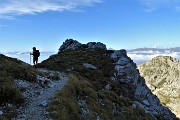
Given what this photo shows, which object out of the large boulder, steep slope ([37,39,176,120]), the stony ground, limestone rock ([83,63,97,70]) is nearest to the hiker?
steep slope ([37,39,176,120])

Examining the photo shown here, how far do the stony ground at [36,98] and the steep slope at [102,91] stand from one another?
776mm

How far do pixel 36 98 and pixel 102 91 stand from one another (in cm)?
1737

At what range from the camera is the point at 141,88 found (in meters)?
67.4

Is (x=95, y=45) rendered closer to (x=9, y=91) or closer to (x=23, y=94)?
(x=23, y=94)

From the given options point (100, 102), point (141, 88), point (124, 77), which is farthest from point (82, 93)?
point (141, 88)

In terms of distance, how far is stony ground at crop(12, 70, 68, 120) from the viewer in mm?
22750

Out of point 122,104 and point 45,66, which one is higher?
point 45,66

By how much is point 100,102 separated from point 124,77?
2805cm

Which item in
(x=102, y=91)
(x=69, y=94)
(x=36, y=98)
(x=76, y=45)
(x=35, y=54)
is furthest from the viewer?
(x=76, y=45)

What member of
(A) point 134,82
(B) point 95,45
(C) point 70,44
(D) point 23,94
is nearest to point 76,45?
(C) point 70,44

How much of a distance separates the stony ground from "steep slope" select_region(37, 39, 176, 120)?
78 cm

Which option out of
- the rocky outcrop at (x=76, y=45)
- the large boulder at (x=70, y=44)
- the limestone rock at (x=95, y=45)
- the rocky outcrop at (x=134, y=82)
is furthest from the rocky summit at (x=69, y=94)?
the large boulder at (x=70, y=44)

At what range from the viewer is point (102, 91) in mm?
43250

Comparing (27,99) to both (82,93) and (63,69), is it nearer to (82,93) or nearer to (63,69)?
(82,93)
